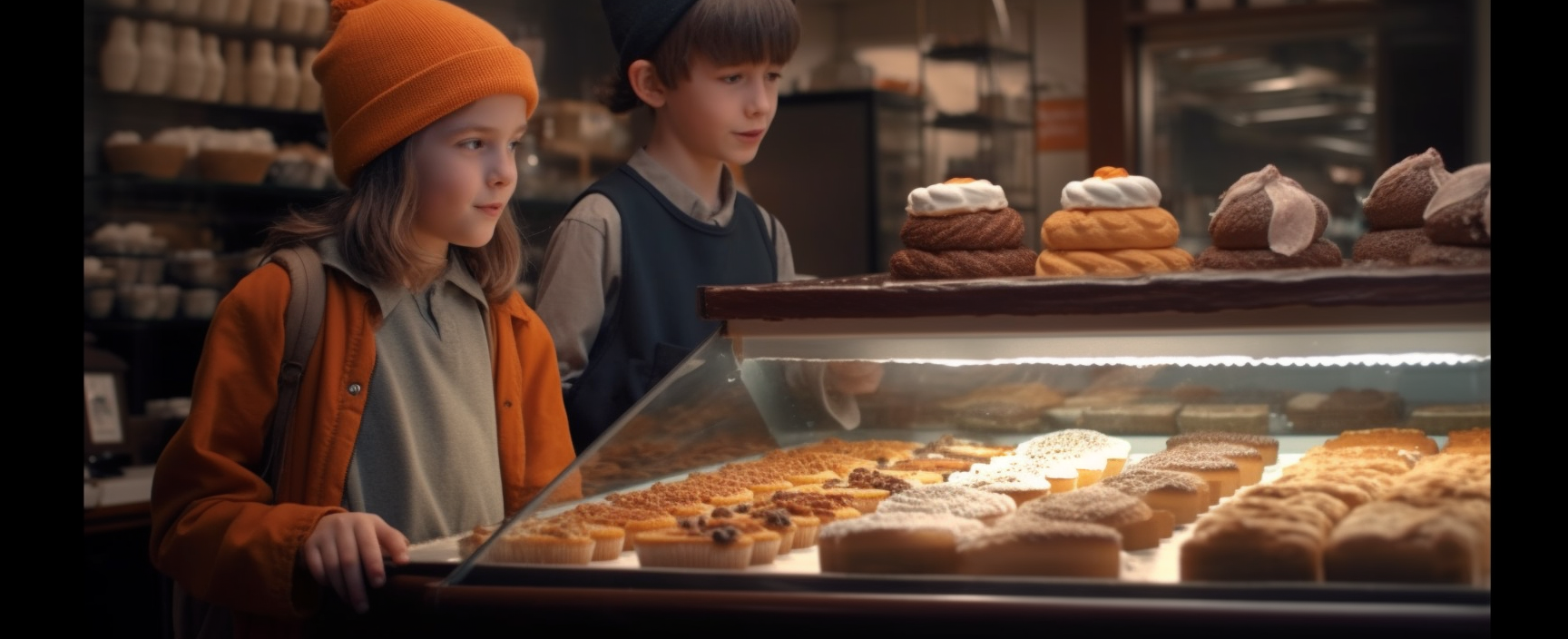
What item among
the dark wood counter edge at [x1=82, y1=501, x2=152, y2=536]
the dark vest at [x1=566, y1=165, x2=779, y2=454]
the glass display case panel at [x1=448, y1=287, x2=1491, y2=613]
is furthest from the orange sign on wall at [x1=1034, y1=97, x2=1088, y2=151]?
the glass display case panel at [x1=448, y1=287, x2=1491, y2=613]

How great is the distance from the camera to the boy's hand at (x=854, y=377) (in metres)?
2.14

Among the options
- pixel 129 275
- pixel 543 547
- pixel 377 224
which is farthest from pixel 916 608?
pixel 129 275

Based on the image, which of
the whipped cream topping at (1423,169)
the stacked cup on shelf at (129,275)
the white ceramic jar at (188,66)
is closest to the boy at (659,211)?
the whipped cream topping at (1423,169)

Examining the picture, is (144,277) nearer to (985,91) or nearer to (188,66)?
(188,66)

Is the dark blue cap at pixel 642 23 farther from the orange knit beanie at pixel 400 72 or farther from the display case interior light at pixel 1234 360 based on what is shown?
the display case interior light at pixel 1234 360

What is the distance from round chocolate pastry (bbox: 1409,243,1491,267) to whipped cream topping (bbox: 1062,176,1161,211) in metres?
0.38

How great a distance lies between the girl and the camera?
1825 mm

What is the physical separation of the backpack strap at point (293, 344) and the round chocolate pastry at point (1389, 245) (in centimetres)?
143

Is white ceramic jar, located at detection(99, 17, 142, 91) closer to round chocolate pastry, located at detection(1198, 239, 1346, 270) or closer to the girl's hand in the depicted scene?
the girl's hand

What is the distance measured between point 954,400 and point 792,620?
0.76 metres

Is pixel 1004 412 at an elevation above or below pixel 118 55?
below

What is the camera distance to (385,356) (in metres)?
2.01

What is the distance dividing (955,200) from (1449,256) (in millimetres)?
691
